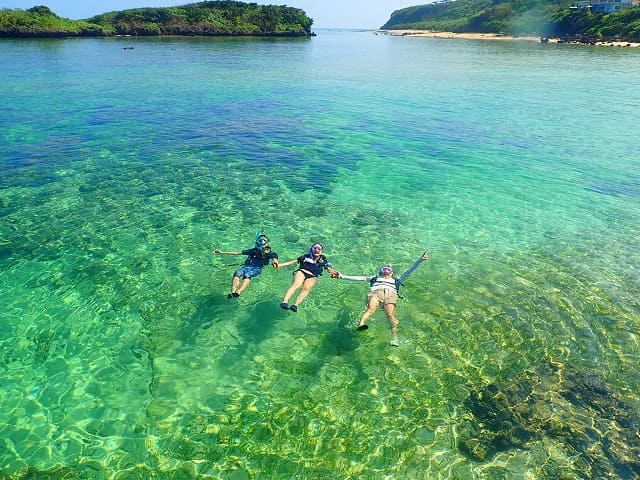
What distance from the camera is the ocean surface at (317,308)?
9570mm

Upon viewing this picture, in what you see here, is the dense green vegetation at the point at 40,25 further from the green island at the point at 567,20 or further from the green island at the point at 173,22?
the green island at the point at 567,20

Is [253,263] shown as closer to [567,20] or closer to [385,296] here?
[385,296]

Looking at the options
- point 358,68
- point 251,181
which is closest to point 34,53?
point 358,68

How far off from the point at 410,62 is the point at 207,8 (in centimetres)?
11393

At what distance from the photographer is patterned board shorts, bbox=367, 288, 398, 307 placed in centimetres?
1271

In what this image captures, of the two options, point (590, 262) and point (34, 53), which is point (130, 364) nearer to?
point (590, 262)

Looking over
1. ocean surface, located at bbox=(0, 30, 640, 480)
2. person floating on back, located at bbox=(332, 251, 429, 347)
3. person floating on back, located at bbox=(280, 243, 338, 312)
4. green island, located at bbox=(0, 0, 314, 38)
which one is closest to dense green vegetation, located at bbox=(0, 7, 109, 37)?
green island, located at bbox=(0, 0, 314, 38)

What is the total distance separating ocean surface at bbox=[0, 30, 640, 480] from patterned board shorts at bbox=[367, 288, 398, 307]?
1.12 meters

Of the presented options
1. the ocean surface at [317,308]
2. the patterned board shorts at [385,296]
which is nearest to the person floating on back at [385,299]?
the patterned board shorts at [385,296]

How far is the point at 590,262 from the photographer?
55.6 ft

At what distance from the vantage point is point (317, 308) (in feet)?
46.6

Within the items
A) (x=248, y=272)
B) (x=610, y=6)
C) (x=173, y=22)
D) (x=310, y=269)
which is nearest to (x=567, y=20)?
(x=610, y=6)

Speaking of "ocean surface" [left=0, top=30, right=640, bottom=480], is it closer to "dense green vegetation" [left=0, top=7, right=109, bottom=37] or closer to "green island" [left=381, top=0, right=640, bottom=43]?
"dense green vegetation" [left=0, top=7, right=109, bottom=37]

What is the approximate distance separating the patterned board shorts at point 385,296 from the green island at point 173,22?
148928 millimetres
